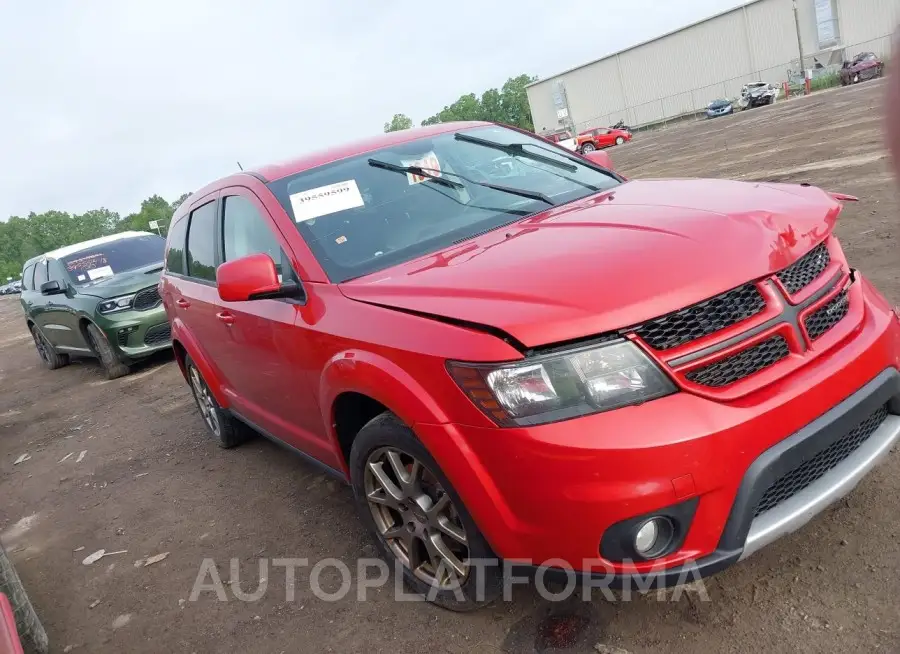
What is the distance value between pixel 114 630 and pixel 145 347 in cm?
603

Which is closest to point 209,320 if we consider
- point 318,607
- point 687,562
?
point 318,607

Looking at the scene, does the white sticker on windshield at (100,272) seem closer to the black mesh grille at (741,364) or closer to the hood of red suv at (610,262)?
the hood of red suv at (610,262)

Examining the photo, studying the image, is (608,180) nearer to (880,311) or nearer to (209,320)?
(880,311)

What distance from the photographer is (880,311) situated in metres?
2.51

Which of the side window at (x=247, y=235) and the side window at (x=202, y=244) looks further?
the side window at (x=202, y=244)

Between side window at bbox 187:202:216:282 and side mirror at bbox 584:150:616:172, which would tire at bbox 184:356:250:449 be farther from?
side mirror at bbox 584:150:616:172

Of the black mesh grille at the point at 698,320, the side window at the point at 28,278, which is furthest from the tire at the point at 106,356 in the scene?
the black mesh grille at the point at 698,320

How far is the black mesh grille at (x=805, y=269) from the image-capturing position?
7.38 ft

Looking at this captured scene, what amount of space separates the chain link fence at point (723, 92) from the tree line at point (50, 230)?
7035 centimetres

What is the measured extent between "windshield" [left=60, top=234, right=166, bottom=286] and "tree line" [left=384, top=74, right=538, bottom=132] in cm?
11360

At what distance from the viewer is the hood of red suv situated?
202 cm

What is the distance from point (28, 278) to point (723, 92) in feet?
178

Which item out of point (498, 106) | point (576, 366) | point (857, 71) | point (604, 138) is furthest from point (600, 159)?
point (498, 106)

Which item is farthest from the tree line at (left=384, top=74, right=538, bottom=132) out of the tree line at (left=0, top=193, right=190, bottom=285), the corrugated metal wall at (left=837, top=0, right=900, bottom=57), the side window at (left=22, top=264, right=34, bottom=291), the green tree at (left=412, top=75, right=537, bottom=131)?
the side window at (left=22, top=264, right=34, bottom=291)
